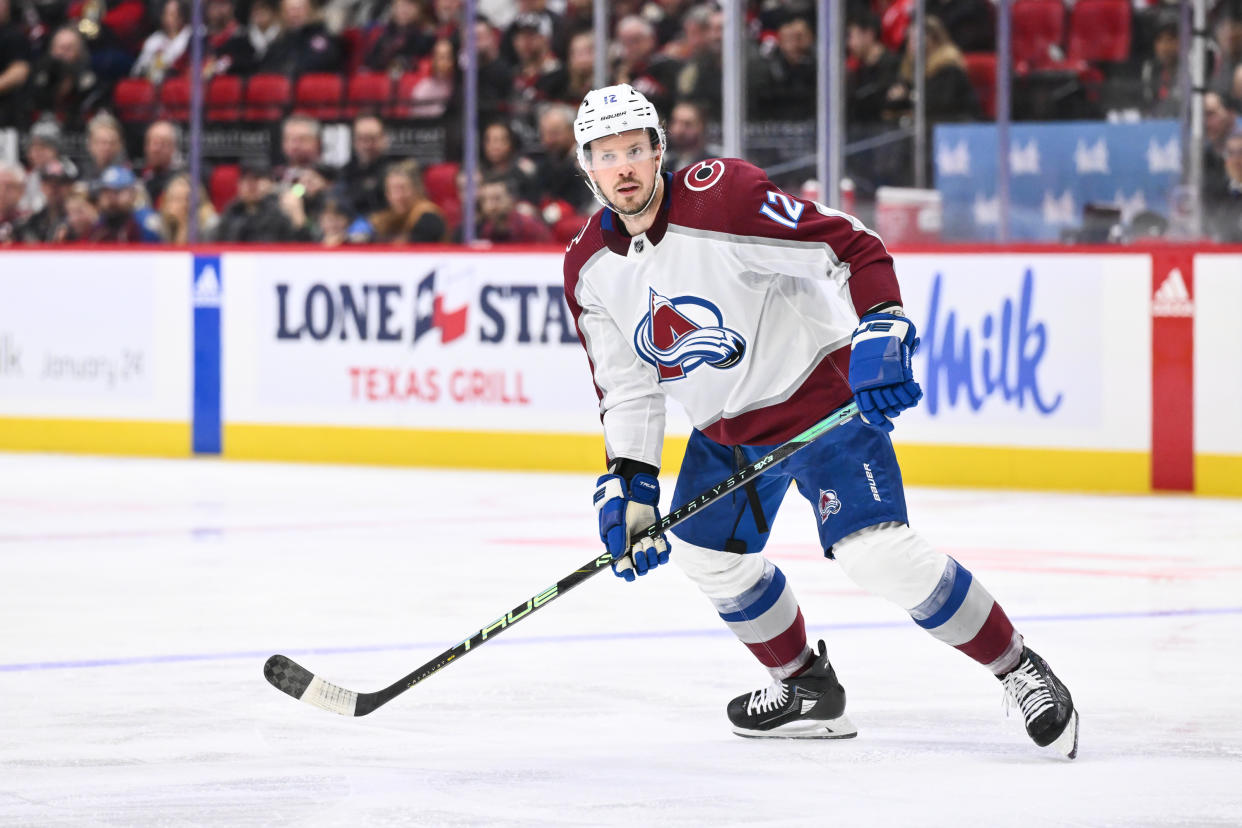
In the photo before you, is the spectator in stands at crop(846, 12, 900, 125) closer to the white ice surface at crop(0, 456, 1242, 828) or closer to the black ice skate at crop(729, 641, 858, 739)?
the white ice surface at crop(0, 456, 1242, 828)

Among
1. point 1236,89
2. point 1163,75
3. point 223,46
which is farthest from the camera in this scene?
point 223,46

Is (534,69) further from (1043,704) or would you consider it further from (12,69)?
(1043,704)

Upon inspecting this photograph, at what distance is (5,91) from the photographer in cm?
962

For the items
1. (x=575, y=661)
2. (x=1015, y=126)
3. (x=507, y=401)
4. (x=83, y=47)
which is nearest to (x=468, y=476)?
(x=507, y=401)

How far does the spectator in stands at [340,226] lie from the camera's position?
8.50 meters

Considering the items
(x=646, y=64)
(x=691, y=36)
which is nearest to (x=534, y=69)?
(x=646, y=64)

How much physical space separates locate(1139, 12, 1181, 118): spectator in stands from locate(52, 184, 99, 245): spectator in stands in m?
4.58

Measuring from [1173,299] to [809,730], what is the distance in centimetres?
406

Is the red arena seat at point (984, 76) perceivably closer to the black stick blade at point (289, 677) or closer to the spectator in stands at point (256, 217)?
the spectator in stands at point (256, 217)

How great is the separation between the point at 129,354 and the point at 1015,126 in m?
3.89

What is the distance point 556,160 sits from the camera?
26.8ft

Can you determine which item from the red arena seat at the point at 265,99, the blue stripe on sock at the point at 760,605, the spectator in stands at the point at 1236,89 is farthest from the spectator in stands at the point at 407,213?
the blue stripe on sock at the point at 760,605

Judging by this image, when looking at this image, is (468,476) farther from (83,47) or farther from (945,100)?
(83,47)

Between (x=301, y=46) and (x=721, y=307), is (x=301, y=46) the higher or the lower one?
the higher one
